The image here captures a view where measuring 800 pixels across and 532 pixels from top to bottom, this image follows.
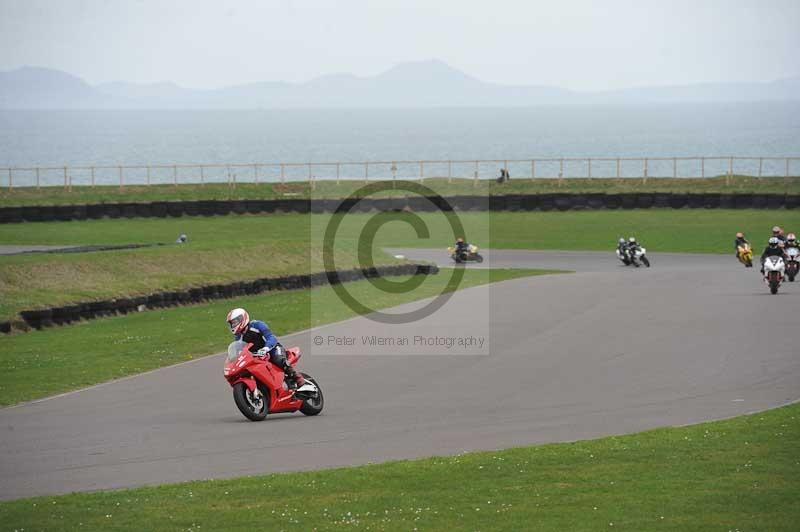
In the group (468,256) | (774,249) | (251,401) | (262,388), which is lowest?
(251,401)

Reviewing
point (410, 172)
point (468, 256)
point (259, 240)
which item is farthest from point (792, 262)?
point (410, 172)

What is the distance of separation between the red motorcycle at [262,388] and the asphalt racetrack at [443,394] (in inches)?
8.8

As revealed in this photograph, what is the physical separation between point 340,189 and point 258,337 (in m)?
56.1

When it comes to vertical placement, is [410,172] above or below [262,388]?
above

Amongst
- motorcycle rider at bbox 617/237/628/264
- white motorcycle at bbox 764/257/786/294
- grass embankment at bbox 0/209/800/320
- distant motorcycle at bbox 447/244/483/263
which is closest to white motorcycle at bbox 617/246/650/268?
motorcycle rider at bbox 617/237/628/264

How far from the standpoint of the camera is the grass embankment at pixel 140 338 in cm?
2177

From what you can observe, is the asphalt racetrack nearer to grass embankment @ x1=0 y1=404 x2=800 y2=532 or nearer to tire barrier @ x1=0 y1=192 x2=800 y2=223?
grass embankment @ x1=0 y1=404 x2=800 y2=532

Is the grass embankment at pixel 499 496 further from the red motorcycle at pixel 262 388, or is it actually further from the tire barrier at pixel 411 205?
the tire barrier at pixel 411 205

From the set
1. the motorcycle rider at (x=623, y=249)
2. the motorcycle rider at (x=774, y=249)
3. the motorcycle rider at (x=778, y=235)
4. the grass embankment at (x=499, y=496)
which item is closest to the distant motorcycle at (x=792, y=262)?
the motorcycle rider at (x=778, y=235)

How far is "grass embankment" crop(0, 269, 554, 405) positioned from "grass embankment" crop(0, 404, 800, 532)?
7794 mm

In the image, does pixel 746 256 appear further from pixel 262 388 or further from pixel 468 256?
pixel 262 388

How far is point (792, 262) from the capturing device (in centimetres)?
3669

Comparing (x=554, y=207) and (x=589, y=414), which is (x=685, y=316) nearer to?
(x=589, y=414)

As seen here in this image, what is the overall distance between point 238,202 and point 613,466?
166 feet
